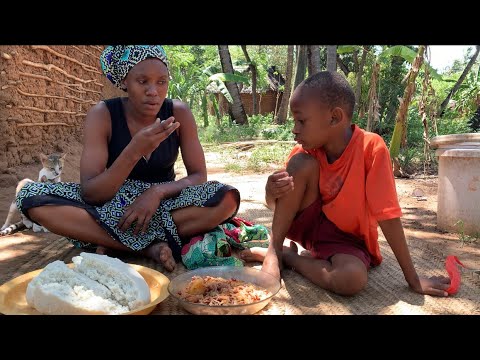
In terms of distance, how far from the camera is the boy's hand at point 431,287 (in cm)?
174

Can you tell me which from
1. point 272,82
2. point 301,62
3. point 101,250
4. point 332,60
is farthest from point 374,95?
point 272,82

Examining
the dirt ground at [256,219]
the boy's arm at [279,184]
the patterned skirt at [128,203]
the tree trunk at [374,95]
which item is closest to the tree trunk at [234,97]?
the dirt ground at [256,219]

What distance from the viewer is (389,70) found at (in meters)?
8.53

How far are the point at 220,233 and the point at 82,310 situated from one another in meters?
0.94

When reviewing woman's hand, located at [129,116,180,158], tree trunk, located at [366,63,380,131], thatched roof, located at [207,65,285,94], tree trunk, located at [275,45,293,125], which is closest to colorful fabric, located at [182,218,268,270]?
woman's hand, located at [129,116,180,158]

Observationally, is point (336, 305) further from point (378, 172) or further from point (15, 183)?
point (15, 183)

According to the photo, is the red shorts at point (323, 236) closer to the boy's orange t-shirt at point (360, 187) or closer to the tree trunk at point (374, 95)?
the boy's orange t-shirt at point (360, 187)

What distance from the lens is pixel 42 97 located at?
15.1 feet

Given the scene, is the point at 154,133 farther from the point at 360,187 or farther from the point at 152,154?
the point at 360,187

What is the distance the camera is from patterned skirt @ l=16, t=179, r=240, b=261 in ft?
6.81

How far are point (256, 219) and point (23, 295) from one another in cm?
179

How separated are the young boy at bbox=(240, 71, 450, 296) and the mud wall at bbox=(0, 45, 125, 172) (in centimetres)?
322

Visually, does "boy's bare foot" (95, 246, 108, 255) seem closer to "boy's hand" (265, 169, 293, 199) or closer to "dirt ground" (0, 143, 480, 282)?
"dirt ground" (0, 143, 480, 282)

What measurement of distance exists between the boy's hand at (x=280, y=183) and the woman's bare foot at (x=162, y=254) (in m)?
0.63
